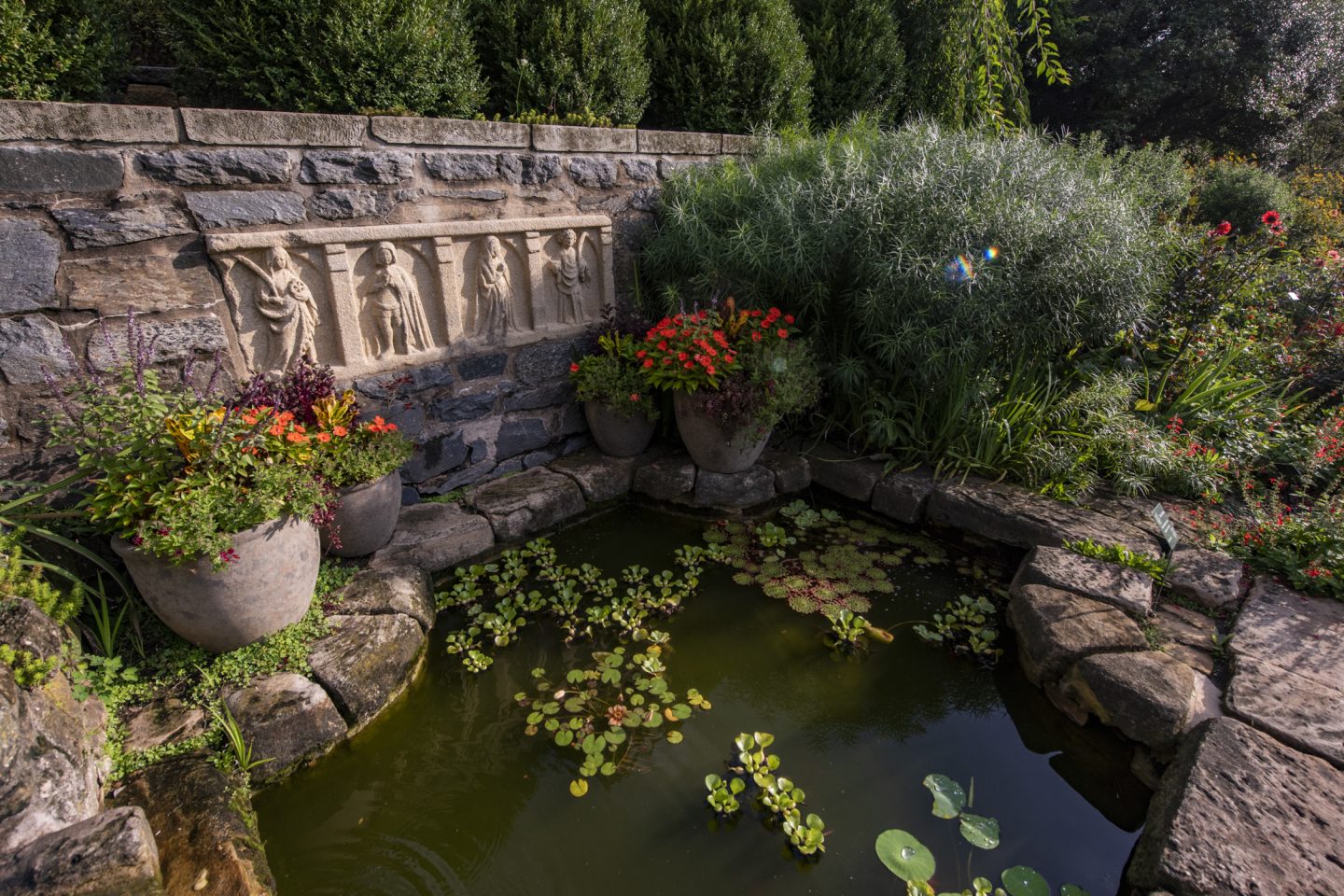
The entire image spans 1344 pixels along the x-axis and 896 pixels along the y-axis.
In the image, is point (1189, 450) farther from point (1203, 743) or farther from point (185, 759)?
point (185, 759)

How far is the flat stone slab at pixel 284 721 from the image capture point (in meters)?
2.17

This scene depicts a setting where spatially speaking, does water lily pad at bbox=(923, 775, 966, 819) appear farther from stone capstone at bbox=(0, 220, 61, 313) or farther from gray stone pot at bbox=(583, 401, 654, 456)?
stone capstone at bbox=(0, 220, 61, 313)

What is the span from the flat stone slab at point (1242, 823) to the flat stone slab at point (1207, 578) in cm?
83

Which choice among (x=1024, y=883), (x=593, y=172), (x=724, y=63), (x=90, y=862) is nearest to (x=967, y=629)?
(x=1024, y=883)

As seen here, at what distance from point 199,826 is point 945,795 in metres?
2.14

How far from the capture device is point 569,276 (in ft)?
12.8

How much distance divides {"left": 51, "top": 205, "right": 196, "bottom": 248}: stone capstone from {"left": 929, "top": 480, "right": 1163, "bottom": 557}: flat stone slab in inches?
141

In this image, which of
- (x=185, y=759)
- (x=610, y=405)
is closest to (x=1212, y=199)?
(x=610, y=405)

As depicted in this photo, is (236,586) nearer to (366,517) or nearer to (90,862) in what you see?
(366,517)

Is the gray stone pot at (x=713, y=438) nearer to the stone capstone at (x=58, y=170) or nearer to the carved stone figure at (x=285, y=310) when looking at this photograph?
the carved stone figure at (x=285, y=310)

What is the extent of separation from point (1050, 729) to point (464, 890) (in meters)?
2.02

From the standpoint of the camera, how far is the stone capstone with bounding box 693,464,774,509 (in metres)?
3.80

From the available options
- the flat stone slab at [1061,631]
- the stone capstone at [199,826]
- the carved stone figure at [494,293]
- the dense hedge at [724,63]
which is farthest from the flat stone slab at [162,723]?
the dense hedge at [724,63]

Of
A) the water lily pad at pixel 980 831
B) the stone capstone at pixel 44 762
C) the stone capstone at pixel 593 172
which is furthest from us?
the stone capstone at pixel 593 172
